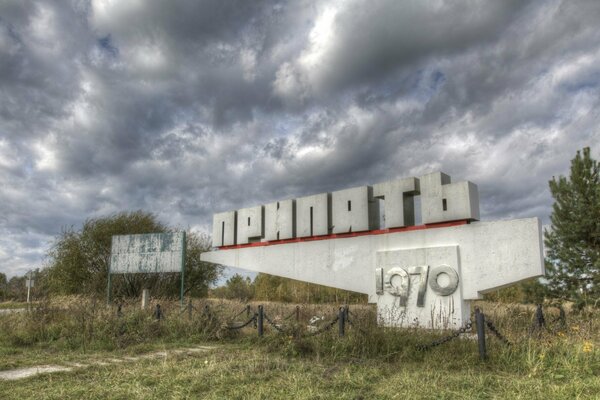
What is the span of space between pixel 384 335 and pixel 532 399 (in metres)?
3.33

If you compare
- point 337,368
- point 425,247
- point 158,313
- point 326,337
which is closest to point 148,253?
Answer: point 158,313

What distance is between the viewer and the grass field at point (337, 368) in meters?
5.92

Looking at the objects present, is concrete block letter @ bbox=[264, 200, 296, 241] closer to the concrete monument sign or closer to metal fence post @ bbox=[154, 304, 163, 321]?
the concrete monument sign

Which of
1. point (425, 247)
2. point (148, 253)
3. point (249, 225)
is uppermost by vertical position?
point (249, 225)

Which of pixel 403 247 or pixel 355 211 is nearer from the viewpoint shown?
pixel 403 247

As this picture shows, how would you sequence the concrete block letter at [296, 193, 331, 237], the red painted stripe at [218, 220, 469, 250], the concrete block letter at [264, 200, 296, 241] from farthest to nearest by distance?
the concrete block letter at [264, 200, 296, 241] < the concrete block letter at [296, 193, 331, 237] < the red painted stripe at [218, 220, 469, 250]

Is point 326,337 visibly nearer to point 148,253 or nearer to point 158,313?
point 158,313

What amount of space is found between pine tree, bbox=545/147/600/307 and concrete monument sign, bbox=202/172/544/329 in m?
6.56

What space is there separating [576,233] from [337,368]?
13.4 meters

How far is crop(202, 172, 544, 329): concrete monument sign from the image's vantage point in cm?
1167

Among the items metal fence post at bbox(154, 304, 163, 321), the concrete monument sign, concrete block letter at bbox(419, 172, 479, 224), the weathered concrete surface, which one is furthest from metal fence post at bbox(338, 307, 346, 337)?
metal fence post at bbox(154, 304, 163, 321)

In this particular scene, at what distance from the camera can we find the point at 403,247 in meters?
13.3

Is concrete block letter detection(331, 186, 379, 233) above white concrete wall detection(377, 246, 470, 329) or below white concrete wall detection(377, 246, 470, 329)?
above

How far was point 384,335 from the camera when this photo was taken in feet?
28.4
